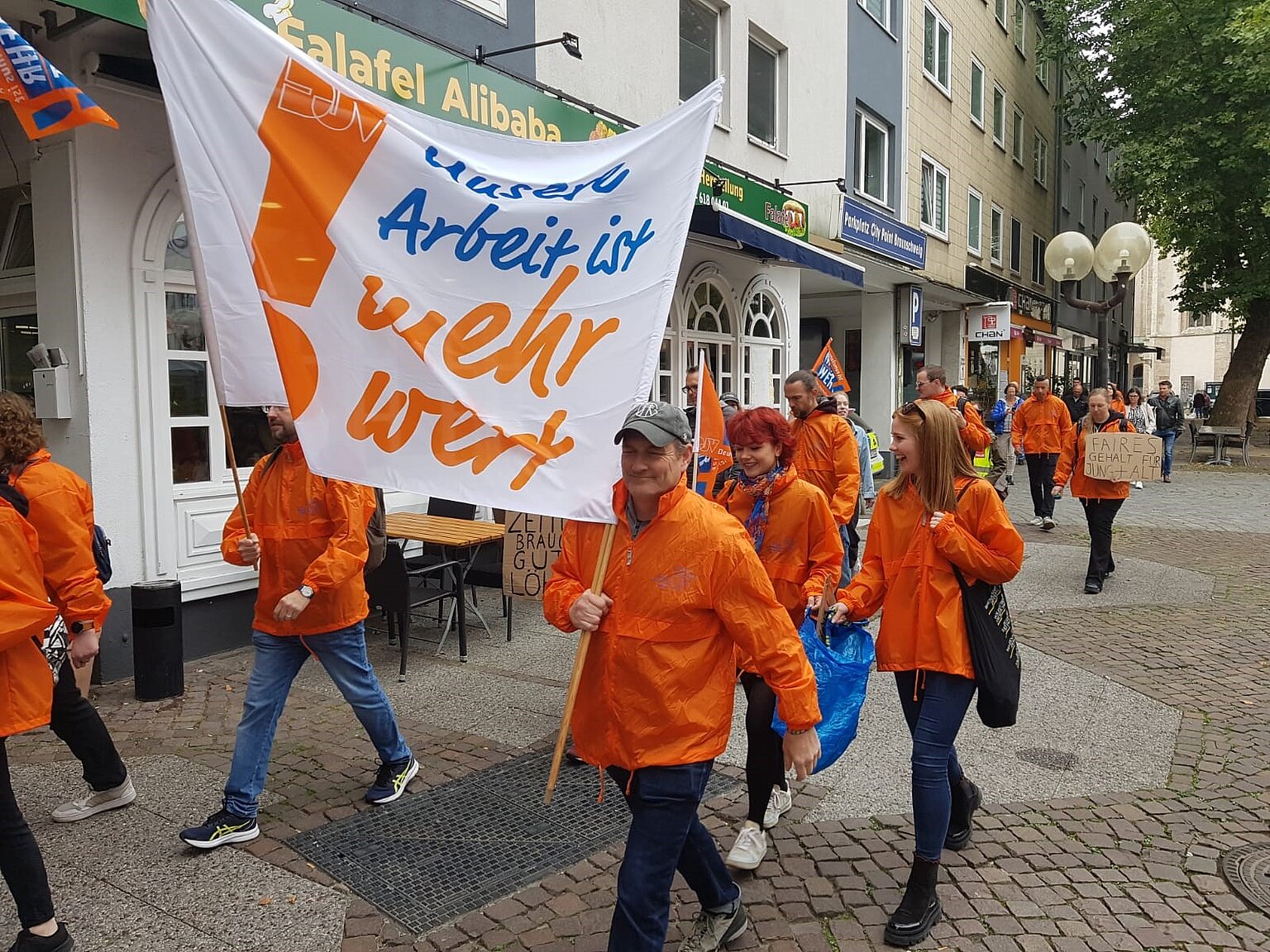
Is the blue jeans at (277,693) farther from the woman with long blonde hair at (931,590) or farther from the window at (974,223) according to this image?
the window at (974,223)

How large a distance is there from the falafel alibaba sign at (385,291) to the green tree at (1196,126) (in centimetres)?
2418

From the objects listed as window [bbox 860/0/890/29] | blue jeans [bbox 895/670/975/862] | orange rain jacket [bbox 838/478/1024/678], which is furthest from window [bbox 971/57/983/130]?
blue jeans [bbox 895/670/975/862]

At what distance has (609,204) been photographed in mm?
3182

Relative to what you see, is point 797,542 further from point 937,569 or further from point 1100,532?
point 1100,532

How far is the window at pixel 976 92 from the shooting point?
23750mm

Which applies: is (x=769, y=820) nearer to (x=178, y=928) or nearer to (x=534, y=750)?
(x=534, y=750)

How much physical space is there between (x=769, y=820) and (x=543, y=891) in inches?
40.9

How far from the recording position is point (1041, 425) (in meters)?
12.2

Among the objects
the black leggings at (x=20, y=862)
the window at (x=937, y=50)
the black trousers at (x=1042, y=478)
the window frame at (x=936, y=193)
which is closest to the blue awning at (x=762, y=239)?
the black trousers at (x=1042, y=478)

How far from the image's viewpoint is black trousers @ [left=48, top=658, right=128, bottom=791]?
3949mm

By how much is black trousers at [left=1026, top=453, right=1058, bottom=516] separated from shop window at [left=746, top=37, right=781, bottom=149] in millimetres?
5938

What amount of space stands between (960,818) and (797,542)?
4.31 feet

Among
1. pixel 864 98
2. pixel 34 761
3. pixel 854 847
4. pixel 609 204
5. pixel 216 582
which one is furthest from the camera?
pixel 864 98

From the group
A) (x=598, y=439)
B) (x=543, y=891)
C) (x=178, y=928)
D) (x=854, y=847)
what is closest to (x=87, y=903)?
(x=178, y=928)
